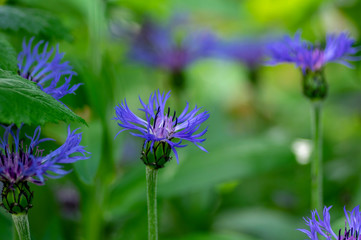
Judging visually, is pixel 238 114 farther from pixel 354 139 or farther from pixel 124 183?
pixel 124 183

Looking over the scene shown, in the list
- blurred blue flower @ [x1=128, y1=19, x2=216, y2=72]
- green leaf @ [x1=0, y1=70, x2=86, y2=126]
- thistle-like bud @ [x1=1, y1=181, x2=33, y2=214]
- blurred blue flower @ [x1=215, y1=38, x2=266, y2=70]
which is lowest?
thistle-like bud @ [x1=1, y1=181, x2=33, y2=214]

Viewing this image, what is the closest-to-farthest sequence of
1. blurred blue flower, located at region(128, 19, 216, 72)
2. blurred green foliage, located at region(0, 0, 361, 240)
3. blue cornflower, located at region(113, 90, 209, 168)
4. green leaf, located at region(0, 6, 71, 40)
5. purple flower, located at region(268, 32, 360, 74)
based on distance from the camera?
blue cornflower, located at region(113, 90, 209, 168) → green leaf, located at region(0, 6, 71, 40) → purple flower, located at region(268, 32, 360, 74) → blurred green foliage, located at region(0, 0, 361, 240) → blurred blue flower, located at region(128, 19, 216, 72)

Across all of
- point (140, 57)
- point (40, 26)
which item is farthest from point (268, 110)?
point (40, 26)

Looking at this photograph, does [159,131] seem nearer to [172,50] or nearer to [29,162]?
[29,162]

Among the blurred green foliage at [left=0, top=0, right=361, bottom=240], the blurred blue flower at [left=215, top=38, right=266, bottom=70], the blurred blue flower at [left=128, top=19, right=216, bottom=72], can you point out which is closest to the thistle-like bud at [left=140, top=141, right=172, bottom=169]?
the blurred green foliage at [left=0, top=0, right=361, bottom=240]

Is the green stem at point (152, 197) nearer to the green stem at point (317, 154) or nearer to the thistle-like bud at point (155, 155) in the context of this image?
the thistle-like bud at point (155, 155)

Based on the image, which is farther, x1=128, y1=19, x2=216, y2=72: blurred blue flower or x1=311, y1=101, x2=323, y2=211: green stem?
x1=128, y1=19, x2=216, y2=72: blurred blue flower

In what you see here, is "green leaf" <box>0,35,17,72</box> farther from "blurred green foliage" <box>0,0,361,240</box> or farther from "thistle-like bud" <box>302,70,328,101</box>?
"thistle-like bud" <box>302,70,328,101</box>
